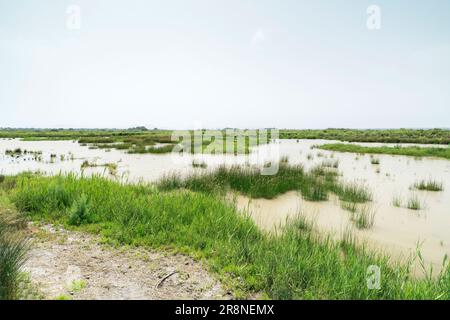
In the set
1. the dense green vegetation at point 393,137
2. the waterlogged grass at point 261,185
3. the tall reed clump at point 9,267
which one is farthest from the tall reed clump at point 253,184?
the dense green vegetation at point 393,137

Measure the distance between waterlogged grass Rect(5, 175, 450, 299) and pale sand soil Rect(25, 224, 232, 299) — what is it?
0.88 ft

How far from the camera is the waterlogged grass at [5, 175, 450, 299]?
3.22 metres

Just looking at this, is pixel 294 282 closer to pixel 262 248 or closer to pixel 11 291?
pixel 262 248

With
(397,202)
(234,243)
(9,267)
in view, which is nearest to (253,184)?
(397,202)

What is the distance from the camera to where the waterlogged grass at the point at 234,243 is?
3.22 metres

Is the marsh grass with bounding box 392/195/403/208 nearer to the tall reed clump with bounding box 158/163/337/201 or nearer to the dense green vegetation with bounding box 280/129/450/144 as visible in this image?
the tall reed clump with bounding box 158/163/337/201

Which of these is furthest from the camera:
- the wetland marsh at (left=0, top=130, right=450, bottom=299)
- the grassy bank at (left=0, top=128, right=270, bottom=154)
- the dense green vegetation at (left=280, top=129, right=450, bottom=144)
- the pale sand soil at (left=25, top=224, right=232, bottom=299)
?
the dense green vegetation at (left=280, top=129, right=450, bottom=144)

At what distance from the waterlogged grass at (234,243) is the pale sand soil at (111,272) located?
0.88 feet

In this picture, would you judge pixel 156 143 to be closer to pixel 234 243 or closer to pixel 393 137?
pixel 234 243

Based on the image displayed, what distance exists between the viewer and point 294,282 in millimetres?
3320

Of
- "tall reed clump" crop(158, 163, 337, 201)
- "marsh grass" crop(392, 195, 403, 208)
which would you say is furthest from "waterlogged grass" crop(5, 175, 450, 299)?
"marsh grass" crop(392, 195, 403, 208)

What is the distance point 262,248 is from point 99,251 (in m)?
2.80

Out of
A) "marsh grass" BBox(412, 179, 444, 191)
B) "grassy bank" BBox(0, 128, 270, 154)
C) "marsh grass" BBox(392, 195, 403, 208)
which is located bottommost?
"marsh grass" BBox(392, 195, 403, 208)
